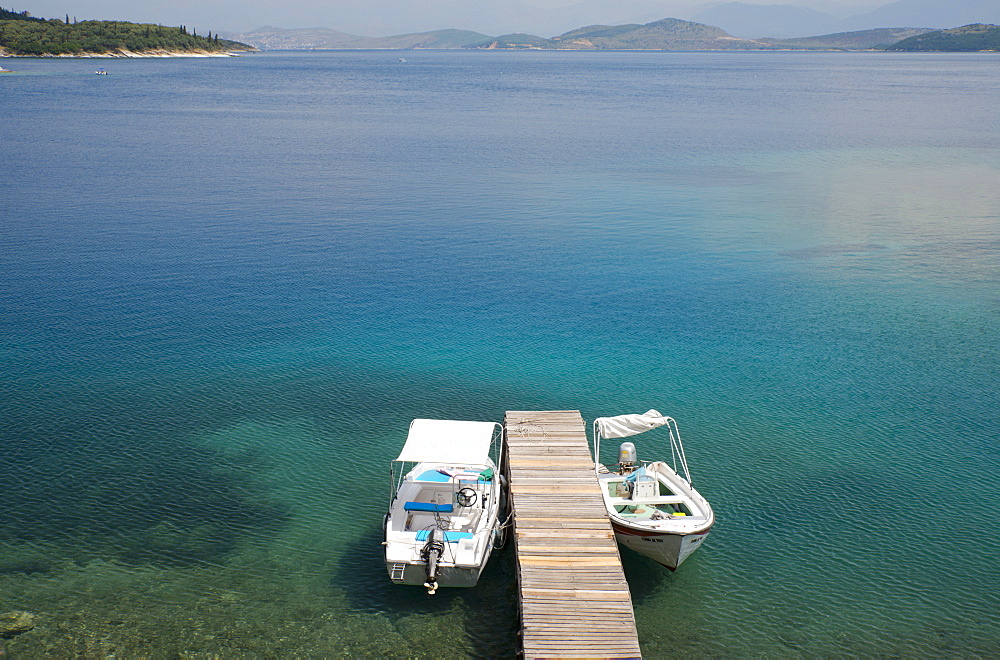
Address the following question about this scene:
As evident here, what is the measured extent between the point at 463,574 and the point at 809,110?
5515 inches

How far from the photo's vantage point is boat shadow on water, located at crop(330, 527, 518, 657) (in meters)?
20.2

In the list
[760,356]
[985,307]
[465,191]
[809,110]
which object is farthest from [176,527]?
[809,110]

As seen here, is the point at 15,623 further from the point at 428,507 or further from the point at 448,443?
the point at 448,443

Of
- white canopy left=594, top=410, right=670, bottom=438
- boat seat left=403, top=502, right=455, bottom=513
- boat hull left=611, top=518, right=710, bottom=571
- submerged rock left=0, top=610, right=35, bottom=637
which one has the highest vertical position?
white canopy left=594, top=410, right=670, bottom=438

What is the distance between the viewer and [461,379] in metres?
35.4

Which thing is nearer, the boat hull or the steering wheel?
the boat hull

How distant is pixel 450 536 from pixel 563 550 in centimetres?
325

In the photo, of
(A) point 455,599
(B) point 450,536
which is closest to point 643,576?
(A) point 455,599

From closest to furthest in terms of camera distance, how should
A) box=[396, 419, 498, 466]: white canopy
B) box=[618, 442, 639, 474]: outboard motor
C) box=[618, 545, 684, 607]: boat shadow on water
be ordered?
box=[618, 545, 684, 607]: boat shadow on water → box=[396, 419, 498, 466]: white canopy → box=[618, 442, 639, 474]: outboard motor

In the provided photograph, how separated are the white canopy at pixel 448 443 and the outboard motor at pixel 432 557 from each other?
2.85 metres

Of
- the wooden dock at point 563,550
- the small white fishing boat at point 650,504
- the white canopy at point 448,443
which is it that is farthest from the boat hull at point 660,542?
the white canopy at point 448,443

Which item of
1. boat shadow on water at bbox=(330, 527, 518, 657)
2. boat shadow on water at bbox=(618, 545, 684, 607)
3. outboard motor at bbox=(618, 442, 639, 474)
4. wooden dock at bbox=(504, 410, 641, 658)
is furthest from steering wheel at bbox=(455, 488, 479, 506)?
outboard motor at bbox=(618, 442, 639, 474)

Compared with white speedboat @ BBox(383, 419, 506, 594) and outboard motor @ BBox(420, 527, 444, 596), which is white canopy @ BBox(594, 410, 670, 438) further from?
outboard motor @ BBox(420, 527, 444, 596)

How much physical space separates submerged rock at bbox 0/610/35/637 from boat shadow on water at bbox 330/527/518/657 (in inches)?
296
